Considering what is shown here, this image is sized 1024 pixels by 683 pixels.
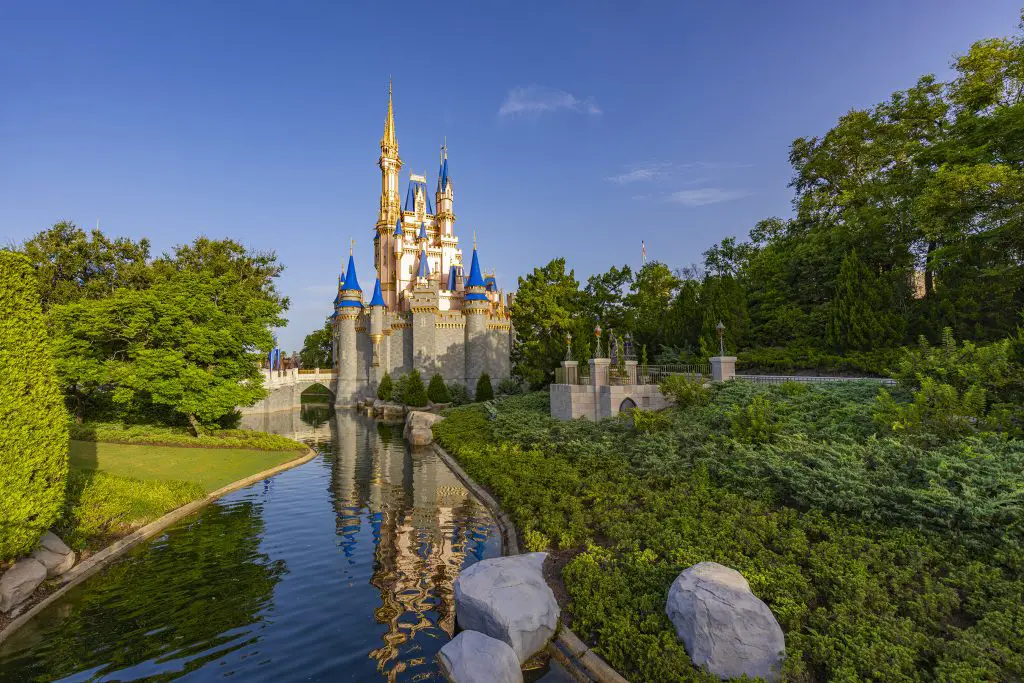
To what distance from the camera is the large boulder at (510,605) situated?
684 centimetres

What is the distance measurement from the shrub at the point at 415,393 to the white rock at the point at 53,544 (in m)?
32.9

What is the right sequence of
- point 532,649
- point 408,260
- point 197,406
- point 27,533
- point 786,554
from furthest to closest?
point 408,260, point 197,406, point 27,533, point 786,554, point 532,649

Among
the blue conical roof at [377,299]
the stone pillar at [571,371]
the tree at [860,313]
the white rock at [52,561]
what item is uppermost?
the blue conical roof at [377,299]

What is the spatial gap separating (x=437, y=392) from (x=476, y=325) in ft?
28.5

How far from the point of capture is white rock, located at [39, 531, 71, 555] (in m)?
9.50

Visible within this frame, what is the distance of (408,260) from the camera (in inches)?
2457

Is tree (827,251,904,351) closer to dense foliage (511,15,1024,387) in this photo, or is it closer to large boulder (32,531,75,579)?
dense foliage (511,15,1024,387)

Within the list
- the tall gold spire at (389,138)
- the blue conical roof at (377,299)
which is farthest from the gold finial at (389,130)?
the blue conical roof at (377,299)

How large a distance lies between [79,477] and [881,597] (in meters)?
18.0

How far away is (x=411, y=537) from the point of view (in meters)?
12.2

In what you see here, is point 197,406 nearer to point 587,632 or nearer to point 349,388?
point 587,632

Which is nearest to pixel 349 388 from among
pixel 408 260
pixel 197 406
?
pixel 408 260

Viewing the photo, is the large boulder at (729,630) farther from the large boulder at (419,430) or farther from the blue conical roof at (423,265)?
the blue conical roof at (423,265)

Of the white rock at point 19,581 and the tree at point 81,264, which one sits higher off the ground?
the tree at point 81,264
